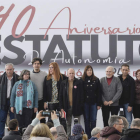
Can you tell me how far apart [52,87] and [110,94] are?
3.60ft

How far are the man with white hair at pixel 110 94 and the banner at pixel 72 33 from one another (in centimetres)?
59

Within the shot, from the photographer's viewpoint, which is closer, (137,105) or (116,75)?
(137,105)

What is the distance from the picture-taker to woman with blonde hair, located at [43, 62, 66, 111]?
7.65 meters

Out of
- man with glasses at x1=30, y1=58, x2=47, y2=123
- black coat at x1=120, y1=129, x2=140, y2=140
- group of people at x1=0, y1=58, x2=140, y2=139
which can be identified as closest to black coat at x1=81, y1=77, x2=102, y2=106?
group of people at x1=0, y1=58, x2=140, y2=139

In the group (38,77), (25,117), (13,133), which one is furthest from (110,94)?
(13,133)

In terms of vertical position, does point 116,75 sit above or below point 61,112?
above

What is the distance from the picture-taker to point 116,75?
27.5ft

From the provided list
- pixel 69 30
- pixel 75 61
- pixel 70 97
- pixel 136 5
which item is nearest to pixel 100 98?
pixel 70 97

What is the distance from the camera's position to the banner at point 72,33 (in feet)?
27.7

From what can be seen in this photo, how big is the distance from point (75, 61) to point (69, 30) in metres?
0.66

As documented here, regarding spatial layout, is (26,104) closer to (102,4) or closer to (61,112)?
(61,112)

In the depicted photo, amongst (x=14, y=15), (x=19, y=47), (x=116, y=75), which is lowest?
(x=116, y=75)

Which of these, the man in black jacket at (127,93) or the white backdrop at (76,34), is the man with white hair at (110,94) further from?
the white backdrop at (76,34)

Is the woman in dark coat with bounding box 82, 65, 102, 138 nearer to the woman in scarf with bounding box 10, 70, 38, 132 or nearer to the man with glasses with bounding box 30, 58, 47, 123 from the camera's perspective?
the man with glasses with bounding box 30, 58, 47, 123
